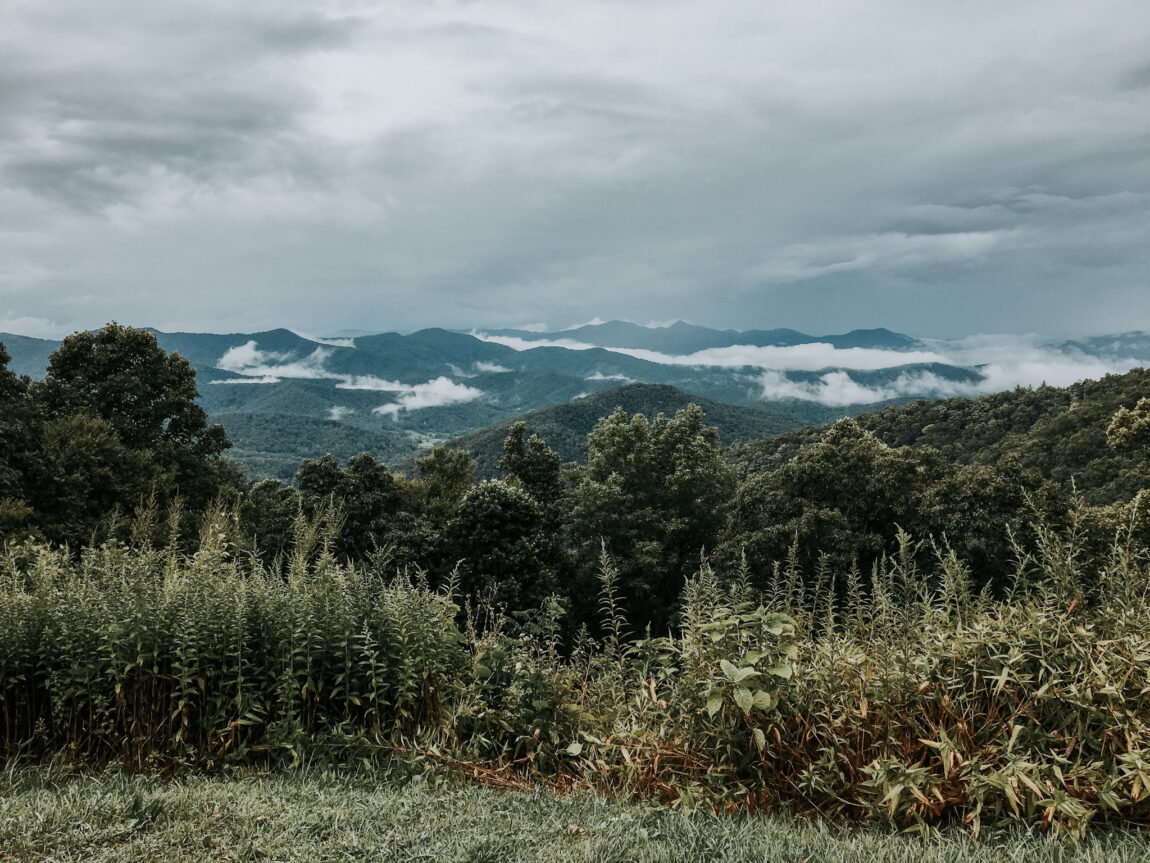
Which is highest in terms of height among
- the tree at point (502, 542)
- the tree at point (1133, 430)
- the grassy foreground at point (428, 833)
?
the tree at point (1133, 430)

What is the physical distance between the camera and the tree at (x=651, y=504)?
76.9 feet

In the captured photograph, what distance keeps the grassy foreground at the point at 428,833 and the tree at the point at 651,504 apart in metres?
19.4

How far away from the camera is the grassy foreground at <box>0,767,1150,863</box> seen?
2264 mm

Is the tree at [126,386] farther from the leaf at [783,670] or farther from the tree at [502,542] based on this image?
the leaf at [783,670]

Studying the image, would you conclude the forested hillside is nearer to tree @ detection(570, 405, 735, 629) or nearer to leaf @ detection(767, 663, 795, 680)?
tree @ detection(570, 405, 735, 629)

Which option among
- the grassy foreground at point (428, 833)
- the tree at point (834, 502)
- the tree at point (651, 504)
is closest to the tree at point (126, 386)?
the tree at point (651, 504)

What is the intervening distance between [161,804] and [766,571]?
17.2 meters

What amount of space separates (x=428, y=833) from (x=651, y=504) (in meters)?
23.2

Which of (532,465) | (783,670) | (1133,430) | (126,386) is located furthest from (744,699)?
(532,465)

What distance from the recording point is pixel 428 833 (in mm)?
2461

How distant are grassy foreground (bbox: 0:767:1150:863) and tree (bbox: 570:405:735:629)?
19448mm

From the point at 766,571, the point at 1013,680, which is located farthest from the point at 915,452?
the point at 1013,680

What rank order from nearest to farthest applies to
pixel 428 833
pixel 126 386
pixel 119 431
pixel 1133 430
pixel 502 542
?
pixel 428 833 → pixel 1133 430 → pixel 119 431 → pixel 126 386 → pixel 502 542

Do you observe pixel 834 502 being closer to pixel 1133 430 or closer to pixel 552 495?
pixel 1133 430
